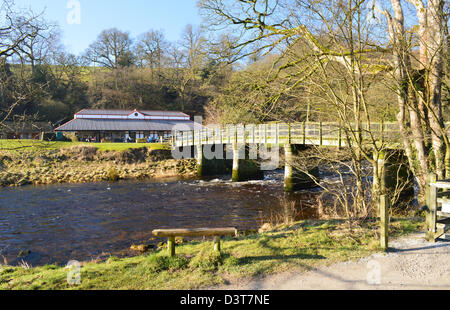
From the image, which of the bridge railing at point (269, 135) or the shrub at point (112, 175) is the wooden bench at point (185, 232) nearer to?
the bridge railing at point (269, 135)

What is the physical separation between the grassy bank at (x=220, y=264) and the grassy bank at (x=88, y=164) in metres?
23.0

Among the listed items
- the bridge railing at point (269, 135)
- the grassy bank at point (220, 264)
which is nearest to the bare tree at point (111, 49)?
the bridge railing at point (269, 135)

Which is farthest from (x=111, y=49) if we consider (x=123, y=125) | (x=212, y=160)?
(x=212, y=160)

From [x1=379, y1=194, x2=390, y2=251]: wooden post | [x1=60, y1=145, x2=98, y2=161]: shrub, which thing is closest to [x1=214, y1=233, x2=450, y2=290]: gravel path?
[x1=379, y1=194, x2=390, y2=251]: wooden post

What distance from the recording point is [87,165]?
34.2 meters

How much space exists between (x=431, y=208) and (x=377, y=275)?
2.65 meters

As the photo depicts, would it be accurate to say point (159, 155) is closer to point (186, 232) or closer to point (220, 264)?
point (186, 232)

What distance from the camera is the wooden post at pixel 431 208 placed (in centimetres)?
734

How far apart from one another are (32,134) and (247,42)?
48.5 m

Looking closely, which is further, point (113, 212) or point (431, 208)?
point (113, 212)
